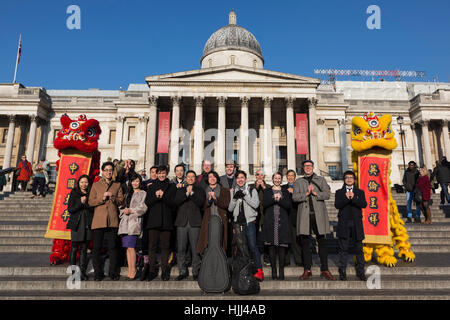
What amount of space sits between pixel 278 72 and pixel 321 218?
21.8m

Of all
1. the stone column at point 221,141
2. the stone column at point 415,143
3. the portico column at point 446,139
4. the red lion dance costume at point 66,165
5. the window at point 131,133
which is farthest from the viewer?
the stone column at point 415,143

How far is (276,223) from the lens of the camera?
511cm

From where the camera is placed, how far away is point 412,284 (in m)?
4.67

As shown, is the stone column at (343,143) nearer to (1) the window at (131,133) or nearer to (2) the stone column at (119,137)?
(1) the window at (131,133)

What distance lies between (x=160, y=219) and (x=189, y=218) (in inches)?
20.8

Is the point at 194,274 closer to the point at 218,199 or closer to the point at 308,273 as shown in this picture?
Result: the point at 218,199

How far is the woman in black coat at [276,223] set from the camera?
16.4 feet

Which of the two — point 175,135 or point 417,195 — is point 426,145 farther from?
point 175,135

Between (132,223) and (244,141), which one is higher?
(244,141)

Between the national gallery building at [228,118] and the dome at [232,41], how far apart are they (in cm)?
648

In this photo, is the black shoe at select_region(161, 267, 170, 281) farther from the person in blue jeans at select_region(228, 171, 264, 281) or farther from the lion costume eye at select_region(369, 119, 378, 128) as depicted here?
the lion costume eye at select_region(369, 119, 378, 128)

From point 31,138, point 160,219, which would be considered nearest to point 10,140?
point 31,138

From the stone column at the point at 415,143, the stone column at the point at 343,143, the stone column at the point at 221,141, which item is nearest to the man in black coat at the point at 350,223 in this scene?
the stone column at the point at 221,141

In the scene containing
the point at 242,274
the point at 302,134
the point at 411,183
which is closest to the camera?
the point at 242,274
